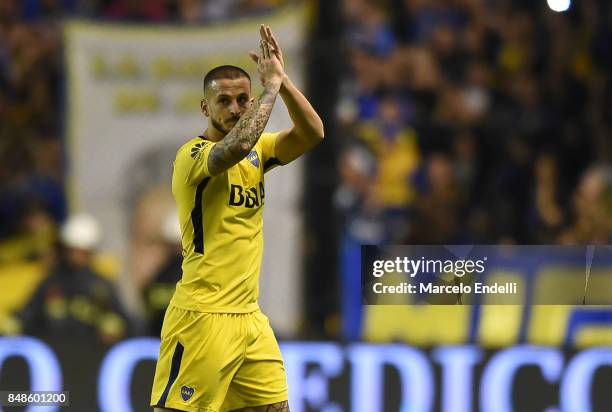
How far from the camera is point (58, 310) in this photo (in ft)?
23.7

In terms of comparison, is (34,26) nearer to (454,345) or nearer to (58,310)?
(58,310)

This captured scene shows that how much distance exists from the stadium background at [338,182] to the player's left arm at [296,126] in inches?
75.8

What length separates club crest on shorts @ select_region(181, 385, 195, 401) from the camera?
479 cm

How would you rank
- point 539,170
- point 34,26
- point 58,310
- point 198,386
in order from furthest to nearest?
point 34,26, point 539,170, point 58,310, point 198,386

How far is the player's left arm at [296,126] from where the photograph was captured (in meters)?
4.86

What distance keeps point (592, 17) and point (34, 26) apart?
4.30m

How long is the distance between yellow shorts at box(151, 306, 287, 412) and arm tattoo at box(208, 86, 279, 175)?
662 millimetres

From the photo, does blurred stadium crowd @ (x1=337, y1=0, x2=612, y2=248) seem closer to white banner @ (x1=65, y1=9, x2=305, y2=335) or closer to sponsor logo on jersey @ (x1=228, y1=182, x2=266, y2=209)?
white banner @ (x1=65, y1=9, x2=305, y2=335)

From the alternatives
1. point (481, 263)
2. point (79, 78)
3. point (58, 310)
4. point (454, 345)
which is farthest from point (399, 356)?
point (79, 78)

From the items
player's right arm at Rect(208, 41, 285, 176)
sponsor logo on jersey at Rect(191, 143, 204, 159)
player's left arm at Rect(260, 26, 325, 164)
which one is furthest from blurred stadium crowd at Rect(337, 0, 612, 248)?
player's right arm at Rect(208, 41, 285, 176)

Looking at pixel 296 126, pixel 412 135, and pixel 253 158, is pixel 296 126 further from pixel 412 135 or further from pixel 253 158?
pixel 412 135

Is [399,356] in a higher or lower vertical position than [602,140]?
lower

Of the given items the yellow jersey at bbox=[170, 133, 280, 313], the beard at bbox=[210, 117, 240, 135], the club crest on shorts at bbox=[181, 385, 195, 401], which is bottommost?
the club crest on shorts at bbox=[181, 385, 195, 401]

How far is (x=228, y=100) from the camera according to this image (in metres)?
4.73
